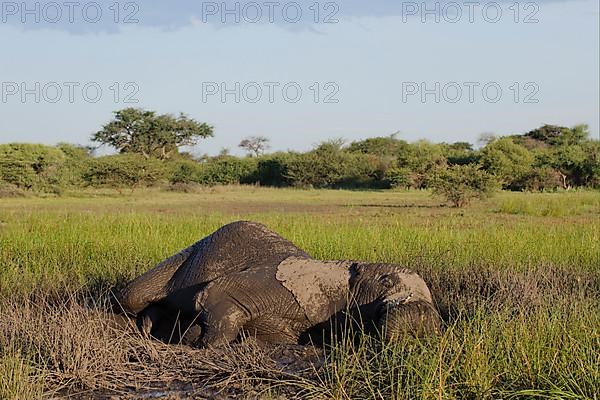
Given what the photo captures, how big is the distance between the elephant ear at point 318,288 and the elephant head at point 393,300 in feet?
0.25

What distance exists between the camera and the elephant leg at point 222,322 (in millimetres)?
4523

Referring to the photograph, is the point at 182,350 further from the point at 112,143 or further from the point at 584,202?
the point at 112,143

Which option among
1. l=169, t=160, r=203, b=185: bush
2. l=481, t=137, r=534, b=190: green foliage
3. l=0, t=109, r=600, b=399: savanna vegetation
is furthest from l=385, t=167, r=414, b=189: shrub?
l=0, t=109, r=600, b=399: savanna vegetation

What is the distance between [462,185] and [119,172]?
16837 mm

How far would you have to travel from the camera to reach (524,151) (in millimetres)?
35469

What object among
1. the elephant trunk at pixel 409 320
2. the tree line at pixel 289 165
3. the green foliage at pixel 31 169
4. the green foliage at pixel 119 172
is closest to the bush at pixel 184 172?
the tree line at pixel 289 165

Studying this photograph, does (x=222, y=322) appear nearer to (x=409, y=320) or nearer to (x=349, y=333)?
(x=349, y=333)

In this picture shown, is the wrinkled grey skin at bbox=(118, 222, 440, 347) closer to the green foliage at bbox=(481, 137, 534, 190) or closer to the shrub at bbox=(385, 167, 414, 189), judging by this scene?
the green foliage at bbox=(481, 137, 534, 190)

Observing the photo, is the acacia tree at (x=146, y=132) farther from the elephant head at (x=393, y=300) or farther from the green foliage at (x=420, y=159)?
the elephant head at (x=393, y=300)

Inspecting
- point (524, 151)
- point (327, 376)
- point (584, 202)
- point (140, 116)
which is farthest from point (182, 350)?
point (140, 116)

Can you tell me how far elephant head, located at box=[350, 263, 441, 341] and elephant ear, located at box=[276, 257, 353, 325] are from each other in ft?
0.25

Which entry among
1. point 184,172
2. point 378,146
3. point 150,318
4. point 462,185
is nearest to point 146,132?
point 184,172

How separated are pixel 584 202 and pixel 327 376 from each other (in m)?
19.2

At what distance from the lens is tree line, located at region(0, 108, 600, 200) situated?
105 feet
